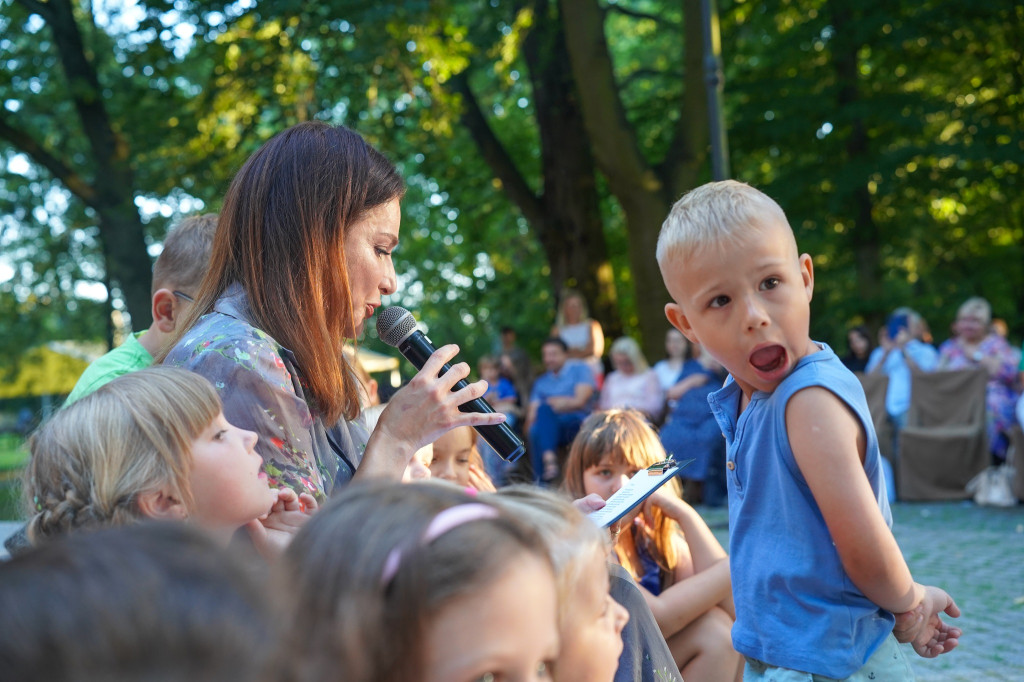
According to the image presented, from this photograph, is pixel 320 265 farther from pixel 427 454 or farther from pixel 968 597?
pixel 968 597

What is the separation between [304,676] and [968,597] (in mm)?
6006

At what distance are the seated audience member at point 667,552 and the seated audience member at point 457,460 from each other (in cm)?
45

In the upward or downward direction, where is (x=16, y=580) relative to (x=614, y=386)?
upward

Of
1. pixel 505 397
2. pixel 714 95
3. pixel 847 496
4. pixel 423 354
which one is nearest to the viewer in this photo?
pixel 847 496

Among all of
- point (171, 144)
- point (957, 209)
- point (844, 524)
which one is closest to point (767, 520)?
point (844, 524)

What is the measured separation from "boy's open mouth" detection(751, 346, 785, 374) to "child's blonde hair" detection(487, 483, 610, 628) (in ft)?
2.18

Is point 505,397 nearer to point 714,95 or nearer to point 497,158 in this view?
point 497,158

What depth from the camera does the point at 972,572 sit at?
22.0 feet

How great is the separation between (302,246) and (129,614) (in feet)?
5.48

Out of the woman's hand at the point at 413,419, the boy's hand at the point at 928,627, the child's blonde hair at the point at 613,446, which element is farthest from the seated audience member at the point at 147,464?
the child's blonde hair at the point at 613,446

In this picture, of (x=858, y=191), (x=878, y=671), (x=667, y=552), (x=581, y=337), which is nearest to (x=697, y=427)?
(x=581, y=337)

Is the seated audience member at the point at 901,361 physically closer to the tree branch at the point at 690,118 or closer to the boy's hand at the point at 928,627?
the tree branch at the point at 690,118

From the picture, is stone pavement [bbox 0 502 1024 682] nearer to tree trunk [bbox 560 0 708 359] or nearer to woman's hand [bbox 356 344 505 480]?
tree trunk [bbox 560 0 708 359]

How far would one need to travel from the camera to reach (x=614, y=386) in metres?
10.6
